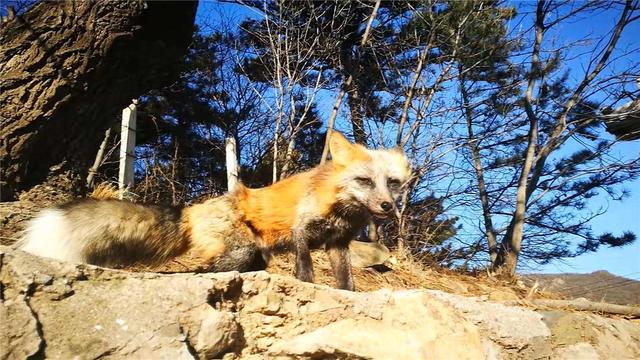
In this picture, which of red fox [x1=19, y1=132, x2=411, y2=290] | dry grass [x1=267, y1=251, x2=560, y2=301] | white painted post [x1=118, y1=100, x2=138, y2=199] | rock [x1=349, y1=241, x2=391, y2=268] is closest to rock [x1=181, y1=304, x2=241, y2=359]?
red fox [x1=19, y1=132, x2=411, y2=290]

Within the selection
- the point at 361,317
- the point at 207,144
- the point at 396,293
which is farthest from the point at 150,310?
the point at 207,144

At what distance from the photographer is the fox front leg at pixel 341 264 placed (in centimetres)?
617

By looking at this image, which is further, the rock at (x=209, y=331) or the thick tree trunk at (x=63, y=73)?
the thick tree trunk at (x=63, y=73)

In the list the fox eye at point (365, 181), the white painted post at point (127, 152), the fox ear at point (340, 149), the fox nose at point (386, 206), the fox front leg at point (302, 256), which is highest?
the white painted post at point (127, 152)

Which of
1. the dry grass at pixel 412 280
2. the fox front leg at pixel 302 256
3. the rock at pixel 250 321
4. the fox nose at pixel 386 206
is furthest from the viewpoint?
the dry grass at pixel 412 280

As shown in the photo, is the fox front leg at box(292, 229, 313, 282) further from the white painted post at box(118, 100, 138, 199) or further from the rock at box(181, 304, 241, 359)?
the white painted post at box(118, 100, 138, 199)

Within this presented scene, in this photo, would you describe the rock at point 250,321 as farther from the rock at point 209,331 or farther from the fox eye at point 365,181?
the fox eye at point 365,181

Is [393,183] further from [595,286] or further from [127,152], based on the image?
[595,286]

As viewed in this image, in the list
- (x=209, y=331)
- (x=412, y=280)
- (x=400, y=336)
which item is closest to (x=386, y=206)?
(x=400, y=336)

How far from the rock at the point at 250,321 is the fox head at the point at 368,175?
6.27ft

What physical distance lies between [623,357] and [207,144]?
47.0 ft

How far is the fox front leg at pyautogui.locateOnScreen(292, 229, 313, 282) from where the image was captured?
19.2ft

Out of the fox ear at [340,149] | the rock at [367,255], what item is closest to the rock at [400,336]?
Result: the fox ear at [340,149]

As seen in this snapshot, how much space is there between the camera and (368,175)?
6453 mm
